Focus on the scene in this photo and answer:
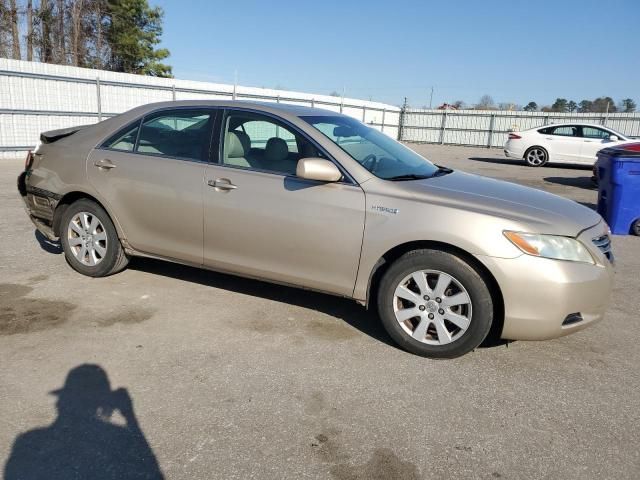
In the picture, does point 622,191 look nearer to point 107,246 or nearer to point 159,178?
point 159,178

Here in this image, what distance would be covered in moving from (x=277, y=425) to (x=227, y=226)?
1742mm

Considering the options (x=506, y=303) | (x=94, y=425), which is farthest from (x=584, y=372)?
(x=94, y=425)

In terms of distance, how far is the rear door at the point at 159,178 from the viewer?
4086mm

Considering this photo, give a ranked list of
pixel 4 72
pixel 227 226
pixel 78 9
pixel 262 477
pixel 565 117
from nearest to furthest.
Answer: pixel 262 477
pixel 227 226
pixel 4 72
pixel 565 117
pixel 78 9

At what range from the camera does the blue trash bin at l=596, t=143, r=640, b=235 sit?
24.3 ft

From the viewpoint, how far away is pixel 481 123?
29359 millimetres

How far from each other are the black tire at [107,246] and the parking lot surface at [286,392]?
0.54 ft

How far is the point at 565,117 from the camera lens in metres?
27.2

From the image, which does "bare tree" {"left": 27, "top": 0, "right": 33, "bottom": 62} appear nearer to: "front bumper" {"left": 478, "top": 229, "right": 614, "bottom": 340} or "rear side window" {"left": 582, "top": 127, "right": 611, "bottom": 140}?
"rear side window" {"left": 582, "top": 127, "right": 611, "bottom": 140}

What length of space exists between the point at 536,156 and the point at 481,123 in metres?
12.3

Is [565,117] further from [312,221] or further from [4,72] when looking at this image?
[312,221]

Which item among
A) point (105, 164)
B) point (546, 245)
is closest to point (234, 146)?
point (105, 164)

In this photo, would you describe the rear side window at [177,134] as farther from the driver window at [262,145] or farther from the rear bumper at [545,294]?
the rear bumper at [545,294]

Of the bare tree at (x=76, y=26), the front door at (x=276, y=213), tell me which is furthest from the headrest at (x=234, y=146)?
the bare tree at (x=76, y=26)
